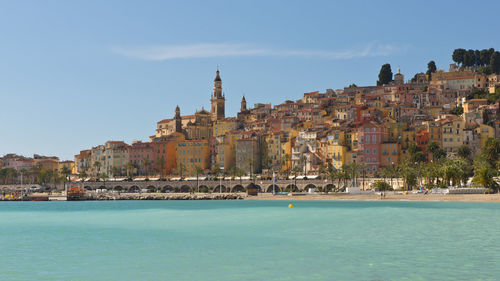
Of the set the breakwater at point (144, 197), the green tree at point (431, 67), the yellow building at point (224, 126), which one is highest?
the green tree at point (431, 67)

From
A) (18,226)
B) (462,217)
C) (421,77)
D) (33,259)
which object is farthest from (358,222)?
(421,77)

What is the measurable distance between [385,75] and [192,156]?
5790 cm

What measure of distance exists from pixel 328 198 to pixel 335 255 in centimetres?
5569

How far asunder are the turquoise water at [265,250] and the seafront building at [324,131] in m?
59.9

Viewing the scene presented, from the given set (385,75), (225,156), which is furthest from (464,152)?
(385,75)

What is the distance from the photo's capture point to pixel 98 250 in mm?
32000

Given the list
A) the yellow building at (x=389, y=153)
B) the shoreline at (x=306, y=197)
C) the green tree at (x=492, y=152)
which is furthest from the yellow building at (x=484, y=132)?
the shoreline at (x=306, y=197)

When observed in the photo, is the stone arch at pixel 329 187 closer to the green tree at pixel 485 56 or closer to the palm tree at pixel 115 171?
the palm tree at pixel 115 171

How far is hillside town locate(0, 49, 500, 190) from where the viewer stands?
346 ft

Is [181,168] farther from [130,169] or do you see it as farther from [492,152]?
[492,152]

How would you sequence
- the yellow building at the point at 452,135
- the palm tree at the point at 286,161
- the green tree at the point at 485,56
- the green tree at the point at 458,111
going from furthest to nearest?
the green tree at the point at 485,56 → the green tree at the point at 458,111 → the palm tree at the point at 286,161 → the yellow building at the point at 452,135

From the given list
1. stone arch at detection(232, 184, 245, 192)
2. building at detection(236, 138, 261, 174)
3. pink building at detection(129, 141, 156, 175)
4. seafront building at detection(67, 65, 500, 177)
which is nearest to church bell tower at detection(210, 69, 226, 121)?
seafront building at detection(67, 65, 500, 177)

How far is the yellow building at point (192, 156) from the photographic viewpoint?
5207 inches

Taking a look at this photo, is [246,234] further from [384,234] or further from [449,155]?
[449,155]
